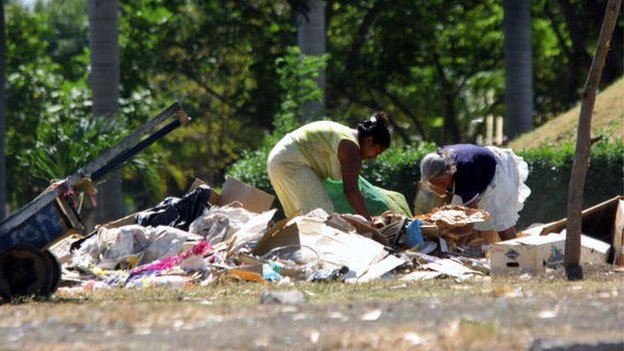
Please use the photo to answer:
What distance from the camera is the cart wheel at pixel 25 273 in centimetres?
979

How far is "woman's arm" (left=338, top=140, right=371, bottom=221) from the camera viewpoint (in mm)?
11820

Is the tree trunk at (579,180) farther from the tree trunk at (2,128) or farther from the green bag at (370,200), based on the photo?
the tree trunk at (2,128)

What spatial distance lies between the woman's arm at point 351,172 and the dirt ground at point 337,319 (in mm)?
1927

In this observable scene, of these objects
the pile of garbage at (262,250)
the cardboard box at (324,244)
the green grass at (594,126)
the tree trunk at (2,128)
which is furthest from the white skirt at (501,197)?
the tree trunk at (2,128)

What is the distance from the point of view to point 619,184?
17047 millimetres

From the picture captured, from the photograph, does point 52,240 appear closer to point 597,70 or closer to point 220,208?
point 220,208

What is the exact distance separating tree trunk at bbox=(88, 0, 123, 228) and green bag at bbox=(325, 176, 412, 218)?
704 centimetres

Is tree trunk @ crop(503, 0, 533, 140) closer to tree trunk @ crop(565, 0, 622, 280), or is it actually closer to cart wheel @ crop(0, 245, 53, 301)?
tree trunk @ crop(565, 0, 622, 280)

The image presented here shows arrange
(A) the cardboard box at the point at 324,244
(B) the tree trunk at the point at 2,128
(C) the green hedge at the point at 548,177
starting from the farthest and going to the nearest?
1. (B) the tree trunk at the point at 2,128
2. (C) the green hedge at the point at 548,177
3. (A) the cardboard box at the point at 324,244

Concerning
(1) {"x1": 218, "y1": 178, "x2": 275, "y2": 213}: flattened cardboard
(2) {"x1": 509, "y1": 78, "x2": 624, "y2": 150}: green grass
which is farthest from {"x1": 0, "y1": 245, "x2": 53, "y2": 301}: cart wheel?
(2) {"x1": 509, "y1": 78, "x2": 624, "y2": 150}: green grass

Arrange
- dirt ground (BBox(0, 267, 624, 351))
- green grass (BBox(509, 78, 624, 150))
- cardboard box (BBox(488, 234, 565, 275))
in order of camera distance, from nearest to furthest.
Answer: dirt ground (BBox(0, 267, 624, 351))
cardboard box (BBox(488, 234, 565, 275))
green grass (BBox(509, 78, 624, 150))

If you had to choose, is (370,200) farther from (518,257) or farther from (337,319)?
(337,319)

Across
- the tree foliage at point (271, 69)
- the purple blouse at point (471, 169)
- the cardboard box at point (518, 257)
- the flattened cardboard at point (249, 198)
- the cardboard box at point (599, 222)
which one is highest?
the purple blouse at point (471, 169)

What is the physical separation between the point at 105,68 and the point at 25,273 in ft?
33.4
